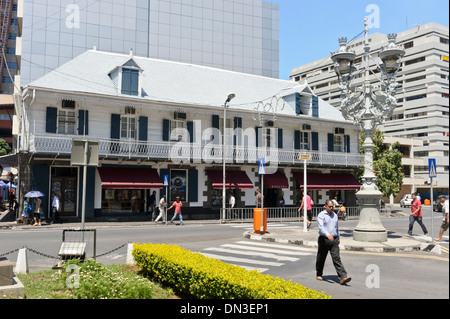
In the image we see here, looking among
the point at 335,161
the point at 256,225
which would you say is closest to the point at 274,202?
the point at 335,161

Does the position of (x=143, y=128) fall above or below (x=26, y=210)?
above

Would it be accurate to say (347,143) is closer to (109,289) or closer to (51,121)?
(51,121)

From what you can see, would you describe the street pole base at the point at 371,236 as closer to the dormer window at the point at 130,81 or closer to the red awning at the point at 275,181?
the red awning at the point at 275,181

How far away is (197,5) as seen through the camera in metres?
57.6

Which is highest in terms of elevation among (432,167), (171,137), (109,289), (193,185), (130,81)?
(130,81)

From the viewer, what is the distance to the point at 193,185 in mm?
26734

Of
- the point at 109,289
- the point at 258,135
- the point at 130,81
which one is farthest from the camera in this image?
the point at 258,135

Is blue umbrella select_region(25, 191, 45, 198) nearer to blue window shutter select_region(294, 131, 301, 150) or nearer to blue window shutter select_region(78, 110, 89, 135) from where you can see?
blue window shutter select_region(78, 110, 89, 135)

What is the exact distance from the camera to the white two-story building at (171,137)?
22969mm

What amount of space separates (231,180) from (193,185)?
2625mm

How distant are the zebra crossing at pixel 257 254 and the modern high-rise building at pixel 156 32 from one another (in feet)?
136

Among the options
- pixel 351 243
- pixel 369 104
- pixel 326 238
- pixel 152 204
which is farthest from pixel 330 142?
pixel 326 238

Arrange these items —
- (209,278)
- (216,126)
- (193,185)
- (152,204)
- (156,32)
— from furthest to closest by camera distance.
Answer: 1. (156,32)
2. (216,126)
3. (193,185)
4. (152,204)
5. (209,278)

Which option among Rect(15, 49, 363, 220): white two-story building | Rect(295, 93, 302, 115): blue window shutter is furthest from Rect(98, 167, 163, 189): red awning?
Rect(295, 93, 302, 115): blue window shutter
